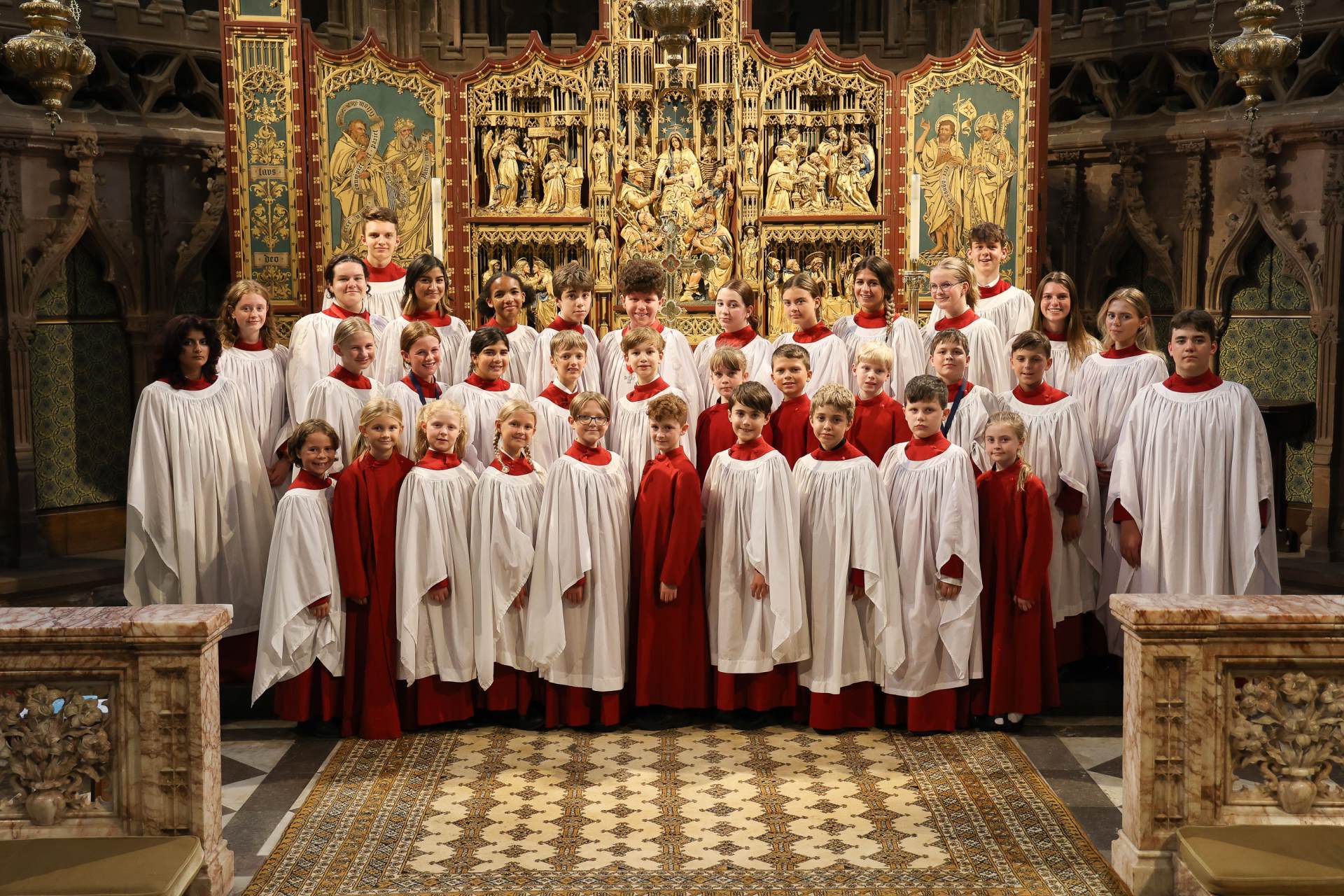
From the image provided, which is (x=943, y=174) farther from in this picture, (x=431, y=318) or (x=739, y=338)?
(x=431, y=318)

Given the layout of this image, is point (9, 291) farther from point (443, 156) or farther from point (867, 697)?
point (867, 697)

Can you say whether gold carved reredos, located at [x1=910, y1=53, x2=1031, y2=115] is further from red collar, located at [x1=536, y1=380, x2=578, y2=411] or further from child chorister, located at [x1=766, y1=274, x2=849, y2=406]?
red collar, located at [x1=536, y1=380, x2=578, y2=411]

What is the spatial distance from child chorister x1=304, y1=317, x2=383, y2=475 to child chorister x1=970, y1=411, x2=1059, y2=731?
115 inches

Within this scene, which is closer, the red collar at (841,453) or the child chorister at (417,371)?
the red collar at (841,453)

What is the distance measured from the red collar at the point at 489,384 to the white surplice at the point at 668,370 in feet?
1.82

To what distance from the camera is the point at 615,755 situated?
595 cm

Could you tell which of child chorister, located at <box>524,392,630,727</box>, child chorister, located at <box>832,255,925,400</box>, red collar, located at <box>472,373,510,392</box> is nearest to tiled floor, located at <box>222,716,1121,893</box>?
child chorister, located at <box>524,392,630,727</box>

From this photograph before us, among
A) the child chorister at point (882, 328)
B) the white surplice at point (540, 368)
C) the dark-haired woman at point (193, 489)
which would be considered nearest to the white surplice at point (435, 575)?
the dark-haired woman at point (193, 489)

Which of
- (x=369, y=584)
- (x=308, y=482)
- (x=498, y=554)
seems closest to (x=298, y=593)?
(x=369, y=584)

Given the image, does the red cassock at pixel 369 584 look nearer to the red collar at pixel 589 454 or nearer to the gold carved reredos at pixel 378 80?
the red collar at pixel 589 454

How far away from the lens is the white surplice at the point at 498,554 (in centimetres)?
616

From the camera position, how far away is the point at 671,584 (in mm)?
6180

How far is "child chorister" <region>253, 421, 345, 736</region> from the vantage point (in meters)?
6.05

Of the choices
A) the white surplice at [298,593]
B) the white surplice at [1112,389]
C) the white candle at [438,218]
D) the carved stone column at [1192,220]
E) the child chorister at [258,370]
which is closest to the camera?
the white surplice at [298,593]
